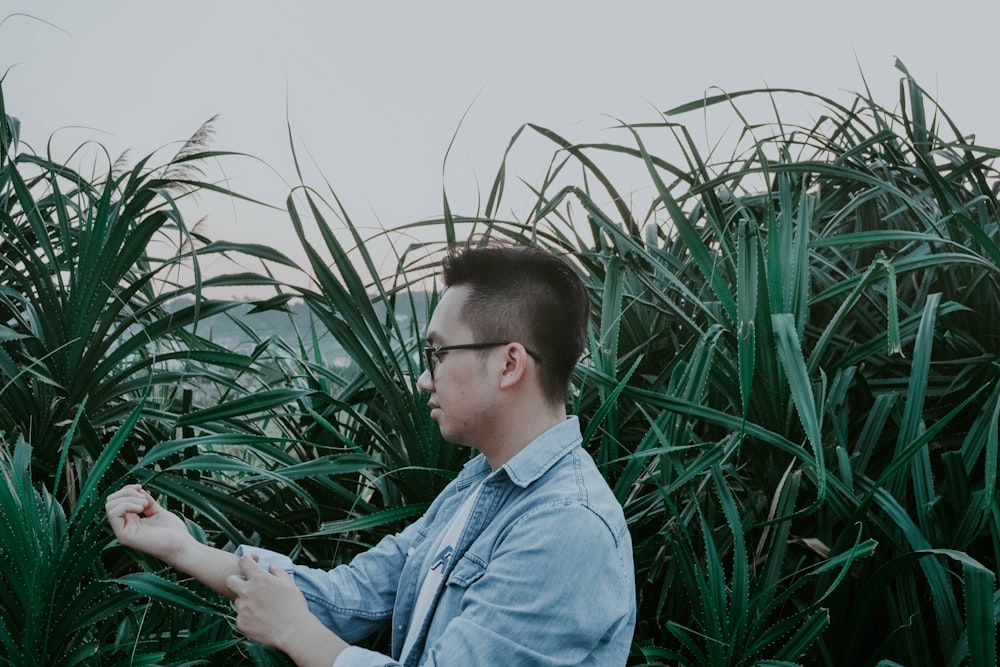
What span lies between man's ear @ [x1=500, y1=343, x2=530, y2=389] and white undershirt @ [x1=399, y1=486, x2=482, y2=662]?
0.53 ft

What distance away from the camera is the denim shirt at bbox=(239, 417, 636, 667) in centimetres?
114

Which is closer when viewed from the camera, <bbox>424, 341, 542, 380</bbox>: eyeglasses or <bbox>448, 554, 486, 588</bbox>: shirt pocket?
<bbox>448, 554, 486, 588</bbox>: shirt pocket

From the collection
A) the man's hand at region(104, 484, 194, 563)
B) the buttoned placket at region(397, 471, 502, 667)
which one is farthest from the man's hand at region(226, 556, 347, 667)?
the man's hand at region(104, 484, 194, 563)

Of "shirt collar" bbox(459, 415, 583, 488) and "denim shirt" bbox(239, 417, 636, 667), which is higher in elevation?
"shirt collar" bbox(459, 415, 583, 488)

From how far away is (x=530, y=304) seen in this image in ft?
4.90

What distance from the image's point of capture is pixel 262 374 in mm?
2484

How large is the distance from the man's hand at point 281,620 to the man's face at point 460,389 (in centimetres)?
32

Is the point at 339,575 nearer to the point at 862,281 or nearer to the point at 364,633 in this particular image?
the point at 364,633

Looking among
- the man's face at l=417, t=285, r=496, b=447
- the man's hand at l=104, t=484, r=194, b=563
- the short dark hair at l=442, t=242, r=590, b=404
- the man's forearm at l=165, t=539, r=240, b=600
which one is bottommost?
the man's forearm at l=165, t=539, r=240, b=600

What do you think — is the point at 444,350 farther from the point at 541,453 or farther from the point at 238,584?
the point at 238,584

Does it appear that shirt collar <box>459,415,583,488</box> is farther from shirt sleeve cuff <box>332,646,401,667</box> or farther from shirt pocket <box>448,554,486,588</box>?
shirt sleeve cuff <box>332,646,401,667</box>

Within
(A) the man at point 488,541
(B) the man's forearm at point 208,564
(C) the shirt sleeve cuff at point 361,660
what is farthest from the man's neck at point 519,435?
(B) the man's forearm at point 208,564

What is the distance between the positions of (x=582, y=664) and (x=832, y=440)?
93cm

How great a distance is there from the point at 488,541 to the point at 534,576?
6.1 inches
